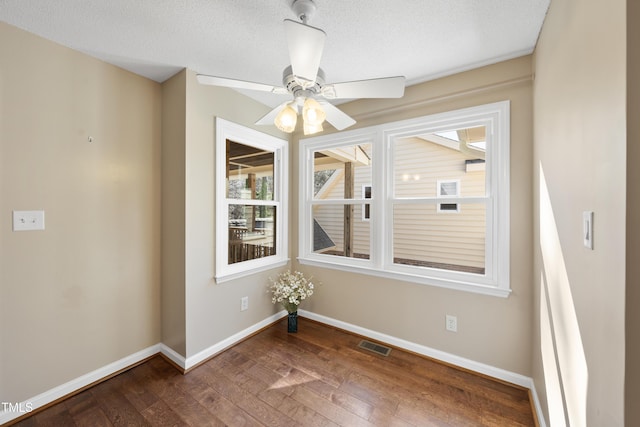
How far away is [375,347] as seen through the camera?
2.50 meters

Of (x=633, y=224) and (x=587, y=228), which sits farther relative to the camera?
(x=587, y=228)

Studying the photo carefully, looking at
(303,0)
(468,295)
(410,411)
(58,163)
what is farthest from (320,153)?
(410,411)

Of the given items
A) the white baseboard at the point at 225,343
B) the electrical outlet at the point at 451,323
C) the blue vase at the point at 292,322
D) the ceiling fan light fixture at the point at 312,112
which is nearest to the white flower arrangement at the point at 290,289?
the blue vase at the point at 292,322

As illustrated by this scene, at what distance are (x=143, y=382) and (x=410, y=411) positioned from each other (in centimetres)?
197

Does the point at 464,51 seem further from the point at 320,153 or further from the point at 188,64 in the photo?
the point at 188,64

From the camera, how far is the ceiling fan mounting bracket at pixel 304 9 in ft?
4.69

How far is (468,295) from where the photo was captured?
2166 mm

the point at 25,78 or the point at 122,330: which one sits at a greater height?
the point at 25,78

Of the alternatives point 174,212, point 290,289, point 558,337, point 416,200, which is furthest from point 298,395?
point 416,200

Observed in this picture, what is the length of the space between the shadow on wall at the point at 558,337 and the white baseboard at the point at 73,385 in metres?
2.85

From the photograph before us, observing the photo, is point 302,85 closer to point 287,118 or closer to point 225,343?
point 287,118

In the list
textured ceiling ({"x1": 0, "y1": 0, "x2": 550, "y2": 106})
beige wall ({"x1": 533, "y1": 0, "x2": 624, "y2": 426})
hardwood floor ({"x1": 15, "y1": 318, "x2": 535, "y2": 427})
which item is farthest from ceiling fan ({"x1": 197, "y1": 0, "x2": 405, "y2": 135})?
hardwood floor ({"x1": 15, "y1": 318, "x2": 535, "y2": 427})

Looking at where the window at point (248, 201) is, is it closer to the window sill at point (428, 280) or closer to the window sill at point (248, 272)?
the window sill at point (248, 272)

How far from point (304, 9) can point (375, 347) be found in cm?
268
